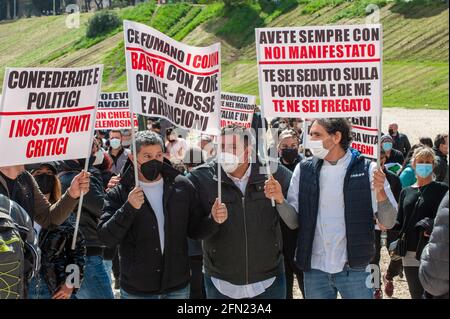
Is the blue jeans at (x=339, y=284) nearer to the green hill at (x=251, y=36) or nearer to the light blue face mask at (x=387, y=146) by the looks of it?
the light blue face mask at (x=387, y=146)

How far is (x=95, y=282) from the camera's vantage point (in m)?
6.36

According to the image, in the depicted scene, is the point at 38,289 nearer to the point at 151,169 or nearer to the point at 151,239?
the point at 151,239

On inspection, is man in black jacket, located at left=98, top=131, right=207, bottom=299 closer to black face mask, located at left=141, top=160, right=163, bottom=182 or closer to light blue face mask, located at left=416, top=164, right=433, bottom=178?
black face mask, located at left=141, top=160, right=163, bottom=182

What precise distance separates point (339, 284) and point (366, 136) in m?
2.52

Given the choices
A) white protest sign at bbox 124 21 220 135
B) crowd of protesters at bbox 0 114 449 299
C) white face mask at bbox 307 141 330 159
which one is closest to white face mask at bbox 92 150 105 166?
crowd of protesters at bbox 0 114 449 299

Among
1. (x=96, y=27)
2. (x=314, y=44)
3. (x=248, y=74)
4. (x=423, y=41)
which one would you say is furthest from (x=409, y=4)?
(x=314, y=44)

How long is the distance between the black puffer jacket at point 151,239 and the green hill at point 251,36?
71.2 feet

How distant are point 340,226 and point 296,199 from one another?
0.38 meters

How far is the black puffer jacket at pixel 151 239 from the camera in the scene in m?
5.45

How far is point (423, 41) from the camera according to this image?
53.8 metres

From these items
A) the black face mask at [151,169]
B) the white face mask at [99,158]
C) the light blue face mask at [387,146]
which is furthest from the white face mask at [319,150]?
the light blue face mask at [387,146]

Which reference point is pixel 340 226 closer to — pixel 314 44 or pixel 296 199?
pixel 296 199

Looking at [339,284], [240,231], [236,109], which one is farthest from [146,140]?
[236,109]

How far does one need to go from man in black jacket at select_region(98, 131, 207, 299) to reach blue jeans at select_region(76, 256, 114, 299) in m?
0.75
